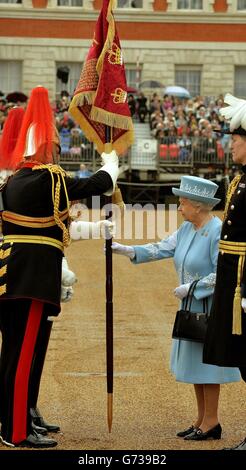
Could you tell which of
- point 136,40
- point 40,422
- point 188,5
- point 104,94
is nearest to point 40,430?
point 40,422

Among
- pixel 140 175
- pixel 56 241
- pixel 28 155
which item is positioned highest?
pixel 28 155

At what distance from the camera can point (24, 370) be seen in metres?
6.61

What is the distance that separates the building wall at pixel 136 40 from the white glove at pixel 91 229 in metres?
38.9

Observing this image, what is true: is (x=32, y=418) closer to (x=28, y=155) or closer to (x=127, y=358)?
(x=28, y=155)

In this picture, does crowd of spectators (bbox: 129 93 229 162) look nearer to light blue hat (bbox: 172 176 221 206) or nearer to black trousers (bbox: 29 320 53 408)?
light blue hat (bbox: 172 176 221 206)

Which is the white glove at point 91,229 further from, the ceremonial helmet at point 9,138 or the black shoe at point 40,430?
the black shoe at point 40,430

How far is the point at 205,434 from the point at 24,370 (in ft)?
3.65

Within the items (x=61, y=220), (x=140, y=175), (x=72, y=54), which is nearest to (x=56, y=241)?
(x=61, y=220)

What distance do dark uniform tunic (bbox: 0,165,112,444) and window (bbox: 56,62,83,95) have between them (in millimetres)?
38405

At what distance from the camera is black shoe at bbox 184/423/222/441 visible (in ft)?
22.5

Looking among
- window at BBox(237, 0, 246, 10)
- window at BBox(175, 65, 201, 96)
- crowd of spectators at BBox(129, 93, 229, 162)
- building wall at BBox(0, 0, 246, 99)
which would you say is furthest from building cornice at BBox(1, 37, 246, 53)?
crowd of spectators at BBox(129, 93, 229, 162)
